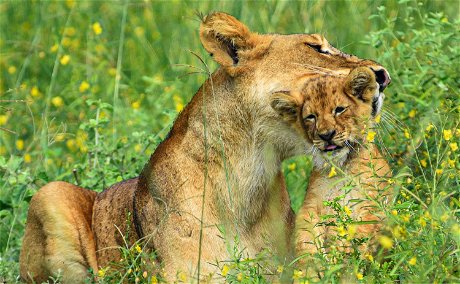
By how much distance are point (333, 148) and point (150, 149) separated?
2.47 meters

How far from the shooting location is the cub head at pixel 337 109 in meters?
4.48

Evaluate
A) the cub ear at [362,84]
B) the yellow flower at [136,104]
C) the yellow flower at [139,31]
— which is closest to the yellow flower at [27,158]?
the yellow flower at [136,104]

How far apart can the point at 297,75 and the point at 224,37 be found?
338 millimetres

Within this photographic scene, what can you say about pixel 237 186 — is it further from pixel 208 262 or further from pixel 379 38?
pixel 379 38

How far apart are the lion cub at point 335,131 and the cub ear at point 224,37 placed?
0.99ft

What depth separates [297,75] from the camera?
466 centimetres

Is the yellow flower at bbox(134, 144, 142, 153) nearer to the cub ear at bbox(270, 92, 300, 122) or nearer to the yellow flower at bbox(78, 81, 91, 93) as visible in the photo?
the yellow flower at bbox(78, 81, 91, 93)

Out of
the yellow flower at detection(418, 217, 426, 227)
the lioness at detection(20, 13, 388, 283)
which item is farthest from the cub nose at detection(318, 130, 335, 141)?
the yellow flower at detection(418, 217, 426, 227)

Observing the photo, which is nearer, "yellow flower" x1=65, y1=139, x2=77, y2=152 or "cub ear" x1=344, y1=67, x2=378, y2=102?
"cub ear" x1=344, y1=67, x2=378, y2=102

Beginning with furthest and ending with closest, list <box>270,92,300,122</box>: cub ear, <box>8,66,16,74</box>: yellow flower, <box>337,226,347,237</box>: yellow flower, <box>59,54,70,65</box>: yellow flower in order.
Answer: <box>8,66,16,74</box>: yellow flower → <box>59,54,70,65</box>: yellow flower → <box>270,92,300,122</box>: cub ear → <box>337,226,347,237</box>: yellow flower

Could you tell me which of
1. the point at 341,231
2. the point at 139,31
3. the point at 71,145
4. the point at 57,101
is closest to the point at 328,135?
the point at 341,231

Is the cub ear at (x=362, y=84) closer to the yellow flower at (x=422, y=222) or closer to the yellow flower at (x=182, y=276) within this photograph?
the yellow flower at (x=422, y=222)

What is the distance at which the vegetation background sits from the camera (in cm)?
477

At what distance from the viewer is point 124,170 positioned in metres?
6.46
